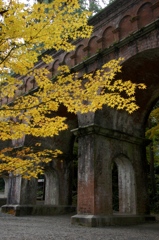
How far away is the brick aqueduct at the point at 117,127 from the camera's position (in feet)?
29.8

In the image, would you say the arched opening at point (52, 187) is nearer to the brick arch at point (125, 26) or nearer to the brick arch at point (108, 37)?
the brick arch at point (108, 37)

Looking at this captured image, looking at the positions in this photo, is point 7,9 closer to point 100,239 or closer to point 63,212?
point 100,239

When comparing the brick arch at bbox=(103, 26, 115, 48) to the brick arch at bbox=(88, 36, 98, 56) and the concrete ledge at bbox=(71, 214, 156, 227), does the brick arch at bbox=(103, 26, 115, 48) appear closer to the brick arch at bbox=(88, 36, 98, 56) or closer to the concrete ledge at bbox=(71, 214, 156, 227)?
the brick arch at bbox=(88, 36, 98, 56)

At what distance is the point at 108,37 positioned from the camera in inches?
421

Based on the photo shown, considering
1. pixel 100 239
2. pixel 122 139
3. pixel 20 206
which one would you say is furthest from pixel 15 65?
pixel 20 206

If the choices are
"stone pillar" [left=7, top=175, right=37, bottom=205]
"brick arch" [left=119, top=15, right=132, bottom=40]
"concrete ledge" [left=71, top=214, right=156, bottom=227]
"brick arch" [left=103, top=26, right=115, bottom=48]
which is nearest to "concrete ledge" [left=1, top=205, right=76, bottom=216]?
"stone pillar" [left=7, top=175, right=37, bottom=205]

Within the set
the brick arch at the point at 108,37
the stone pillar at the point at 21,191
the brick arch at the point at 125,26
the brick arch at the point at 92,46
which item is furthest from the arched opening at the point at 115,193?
the brick arch at the point at 125,26

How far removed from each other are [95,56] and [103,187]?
17.6 feet

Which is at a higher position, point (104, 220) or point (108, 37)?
point (108, 37)

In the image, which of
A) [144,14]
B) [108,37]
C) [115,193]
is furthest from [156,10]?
[115,193]

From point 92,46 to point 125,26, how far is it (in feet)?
6.18

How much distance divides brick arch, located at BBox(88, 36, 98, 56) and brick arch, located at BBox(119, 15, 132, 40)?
54.6 inches

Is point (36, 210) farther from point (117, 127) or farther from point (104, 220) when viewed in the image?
point (117, 127)

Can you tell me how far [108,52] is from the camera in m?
10.2
